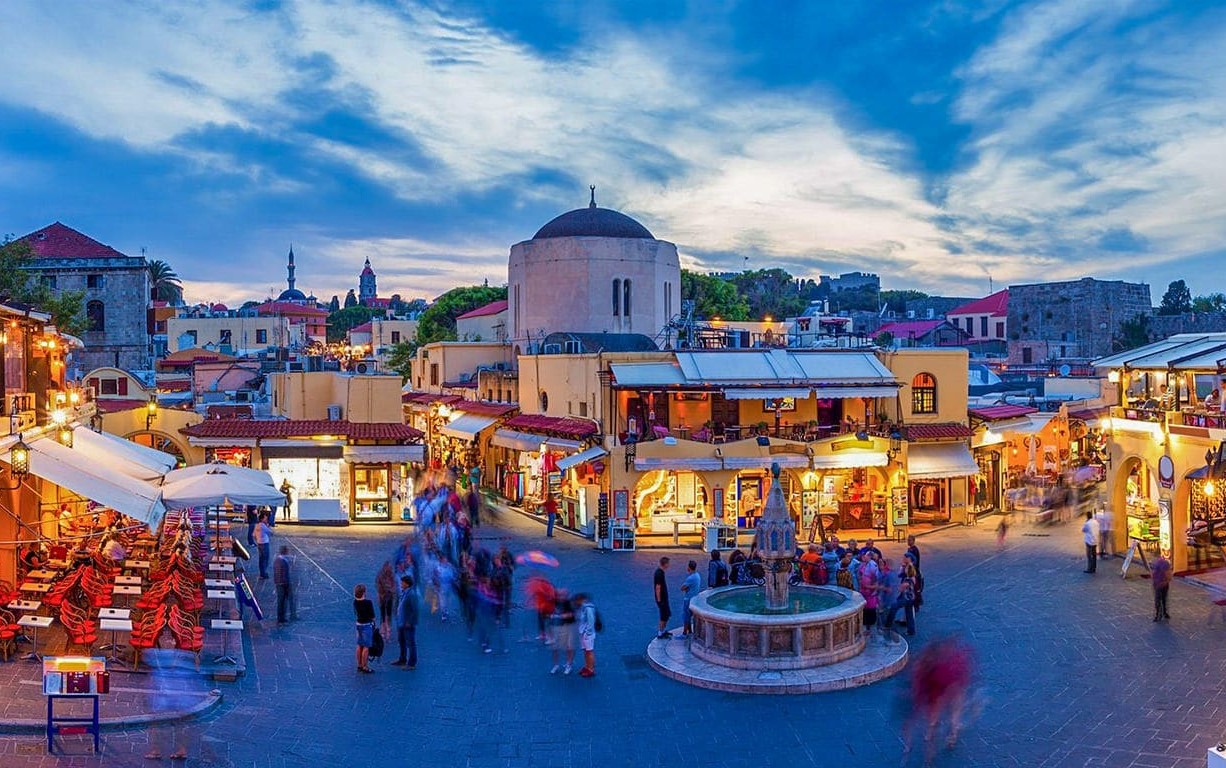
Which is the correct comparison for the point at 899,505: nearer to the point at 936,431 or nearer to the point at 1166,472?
the point at 936,431

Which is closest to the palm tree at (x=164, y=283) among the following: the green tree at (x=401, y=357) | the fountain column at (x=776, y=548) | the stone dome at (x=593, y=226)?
the green tree at (x=401, y=357)

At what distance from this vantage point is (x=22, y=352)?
19188 millimetres

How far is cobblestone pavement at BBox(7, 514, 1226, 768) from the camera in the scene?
1118cm

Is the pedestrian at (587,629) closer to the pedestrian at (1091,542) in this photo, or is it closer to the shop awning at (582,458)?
the shop awning at (582,458)

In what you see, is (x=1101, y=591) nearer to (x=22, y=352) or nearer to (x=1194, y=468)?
(x=1194, y=468)

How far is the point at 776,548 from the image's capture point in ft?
50.2

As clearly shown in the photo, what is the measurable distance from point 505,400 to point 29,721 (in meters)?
27.5

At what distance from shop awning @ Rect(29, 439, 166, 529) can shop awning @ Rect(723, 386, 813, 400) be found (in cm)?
1502

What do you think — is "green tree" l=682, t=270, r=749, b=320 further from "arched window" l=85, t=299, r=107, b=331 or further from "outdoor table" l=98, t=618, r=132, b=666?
"outdoor table" l=98, t=618, r=132, b=666

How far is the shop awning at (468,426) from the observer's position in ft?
116

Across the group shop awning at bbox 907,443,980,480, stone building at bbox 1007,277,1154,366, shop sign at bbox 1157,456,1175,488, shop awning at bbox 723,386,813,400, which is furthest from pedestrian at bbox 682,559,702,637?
stone building at bbox 1007,277,1154,366

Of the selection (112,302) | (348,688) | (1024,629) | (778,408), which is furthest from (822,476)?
(112,302)

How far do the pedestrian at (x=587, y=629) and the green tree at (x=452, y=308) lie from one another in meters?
62.5

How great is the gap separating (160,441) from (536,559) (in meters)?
14.5
